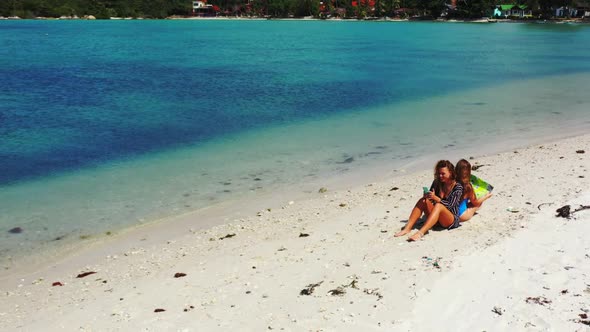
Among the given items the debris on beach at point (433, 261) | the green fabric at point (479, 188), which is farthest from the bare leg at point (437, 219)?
the green fabric at point (479, 188)

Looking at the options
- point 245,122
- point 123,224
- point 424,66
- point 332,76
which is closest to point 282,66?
point 332,76

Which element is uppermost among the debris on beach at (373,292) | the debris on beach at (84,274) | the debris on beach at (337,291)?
the debris on beach at (373,292)

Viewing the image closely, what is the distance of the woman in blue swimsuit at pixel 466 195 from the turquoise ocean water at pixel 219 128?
5.72 meters

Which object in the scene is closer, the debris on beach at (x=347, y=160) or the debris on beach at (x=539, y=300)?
the debris on beach at (x=539, y=300)

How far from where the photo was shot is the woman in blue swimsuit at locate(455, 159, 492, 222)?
916cm

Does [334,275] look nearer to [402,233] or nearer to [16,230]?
[402,233]

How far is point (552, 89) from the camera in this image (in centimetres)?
3319

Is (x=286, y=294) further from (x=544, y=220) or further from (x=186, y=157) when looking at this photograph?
(x=186, y=157)

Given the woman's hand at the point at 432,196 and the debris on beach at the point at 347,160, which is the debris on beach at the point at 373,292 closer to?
the woman's hand at the point at 432,196

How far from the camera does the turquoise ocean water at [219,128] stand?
1380 centimetres

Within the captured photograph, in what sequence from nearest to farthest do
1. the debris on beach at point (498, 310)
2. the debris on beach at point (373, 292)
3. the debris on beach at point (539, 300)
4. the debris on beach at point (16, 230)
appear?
the debris on beach at point (498, 310)
the debris on beach at point (539, 300)
the debris on beach at point (373, 292)
the debris on beach at point (16, 230)

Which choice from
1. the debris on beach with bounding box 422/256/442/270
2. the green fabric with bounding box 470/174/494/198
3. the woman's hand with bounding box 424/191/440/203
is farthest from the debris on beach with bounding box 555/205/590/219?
the debris on beach with bounding box 422/256/442/270

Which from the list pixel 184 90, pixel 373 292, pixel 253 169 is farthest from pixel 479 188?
pixel 184 90

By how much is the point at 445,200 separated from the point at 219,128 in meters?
14.9
